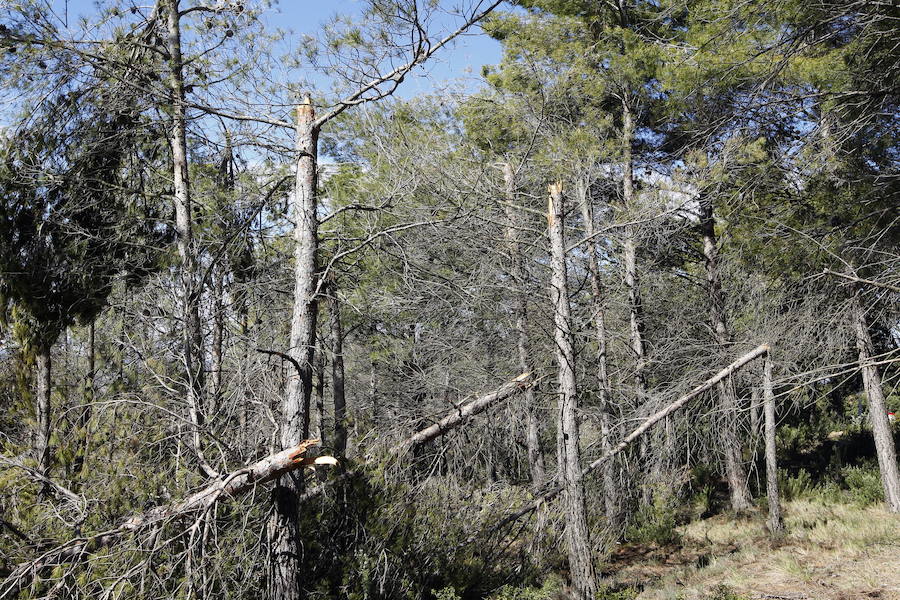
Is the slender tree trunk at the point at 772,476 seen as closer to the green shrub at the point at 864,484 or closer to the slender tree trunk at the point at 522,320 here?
the green shrub at the point at 864,484

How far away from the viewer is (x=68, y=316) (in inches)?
279

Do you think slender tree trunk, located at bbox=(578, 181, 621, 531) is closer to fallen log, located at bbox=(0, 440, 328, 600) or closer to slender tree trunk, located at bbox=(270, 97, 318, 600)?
slender tree trunk, located at bbox=(270, 97, 318, 600)

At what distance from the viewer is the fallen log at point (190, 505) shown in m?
4.64

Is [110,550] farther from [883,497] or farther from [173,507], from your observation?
[883,497]

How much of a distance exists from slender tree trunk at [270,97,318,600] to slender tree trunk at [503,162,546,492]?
9.82ft

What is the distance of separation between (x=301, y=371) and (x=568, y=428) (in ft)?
11.0

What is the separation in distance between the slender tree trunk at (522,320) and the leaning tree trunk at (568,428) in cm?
54

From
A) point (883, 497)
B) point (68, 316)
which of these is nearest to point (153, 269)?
point (68, 316)

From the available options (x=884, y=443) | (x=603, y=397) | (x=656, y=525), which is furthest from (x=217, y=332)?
(x=884, y=443)

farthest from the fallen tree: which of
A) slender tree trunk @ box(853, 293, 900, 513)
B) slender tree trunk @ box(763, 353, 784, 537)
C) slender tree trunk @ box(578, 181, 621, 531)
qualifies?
slender tree trunk @ box(853, 293, 900, 513)

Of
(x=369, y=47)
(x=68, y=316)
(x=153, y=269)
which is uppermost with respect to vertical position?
(x=369, y=47)

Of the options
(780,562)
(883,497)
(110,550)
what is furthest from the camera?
(883,497)

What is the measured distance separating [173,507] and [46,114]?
4540 mm

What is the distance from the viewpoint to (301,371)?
17.0 feet
